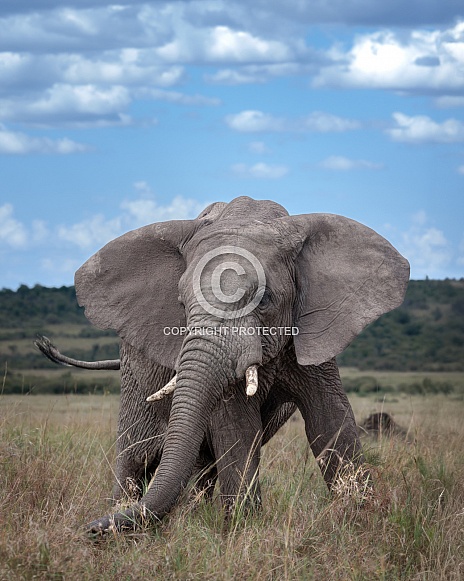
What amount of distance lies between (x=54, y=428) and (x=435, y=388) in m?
21.7

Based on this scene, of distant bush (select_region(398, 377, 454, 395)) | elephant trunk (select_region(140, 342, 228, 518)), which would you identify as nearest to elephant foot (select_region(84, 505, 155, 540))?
elephant trunk (select_region(140, 342, 228, 518))

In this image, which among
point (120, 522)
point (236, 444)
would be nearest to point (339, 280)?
point (236, 444)

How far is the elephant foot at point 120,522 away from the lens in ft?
18.9

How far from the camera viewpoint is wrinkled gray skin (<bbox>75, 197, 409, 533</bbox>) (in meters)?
6.20

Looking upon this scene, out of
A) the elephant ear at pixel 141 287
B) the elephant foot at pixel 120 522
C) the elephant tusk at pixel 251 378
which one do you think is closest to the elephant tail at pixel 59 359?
the elephant ear at pixel 141 287

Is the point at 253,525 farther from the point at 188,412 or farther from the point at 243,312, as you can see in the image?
the point at 243,312

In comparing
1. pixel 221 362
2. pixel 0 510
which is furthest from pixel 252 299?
pixel 0 510

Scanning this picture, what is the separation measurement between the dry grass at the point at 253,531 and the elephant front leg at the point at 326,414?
0.24m

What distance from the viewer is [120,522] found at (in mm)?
5824

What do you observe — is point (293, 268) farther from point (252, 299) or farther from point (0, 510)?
point (0, 510)

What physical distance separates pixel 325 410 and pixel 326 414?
0.04 m

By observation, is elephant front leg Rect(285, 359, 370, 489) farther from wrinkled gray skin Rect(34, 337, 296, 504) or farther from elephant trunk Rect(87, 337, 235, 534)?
elephant trunk Rect(87, 337, 235, 534)

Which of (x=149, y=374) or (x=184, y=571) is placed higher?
(x=149, y=374)

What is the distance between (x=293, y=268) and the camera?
6.84 metres
